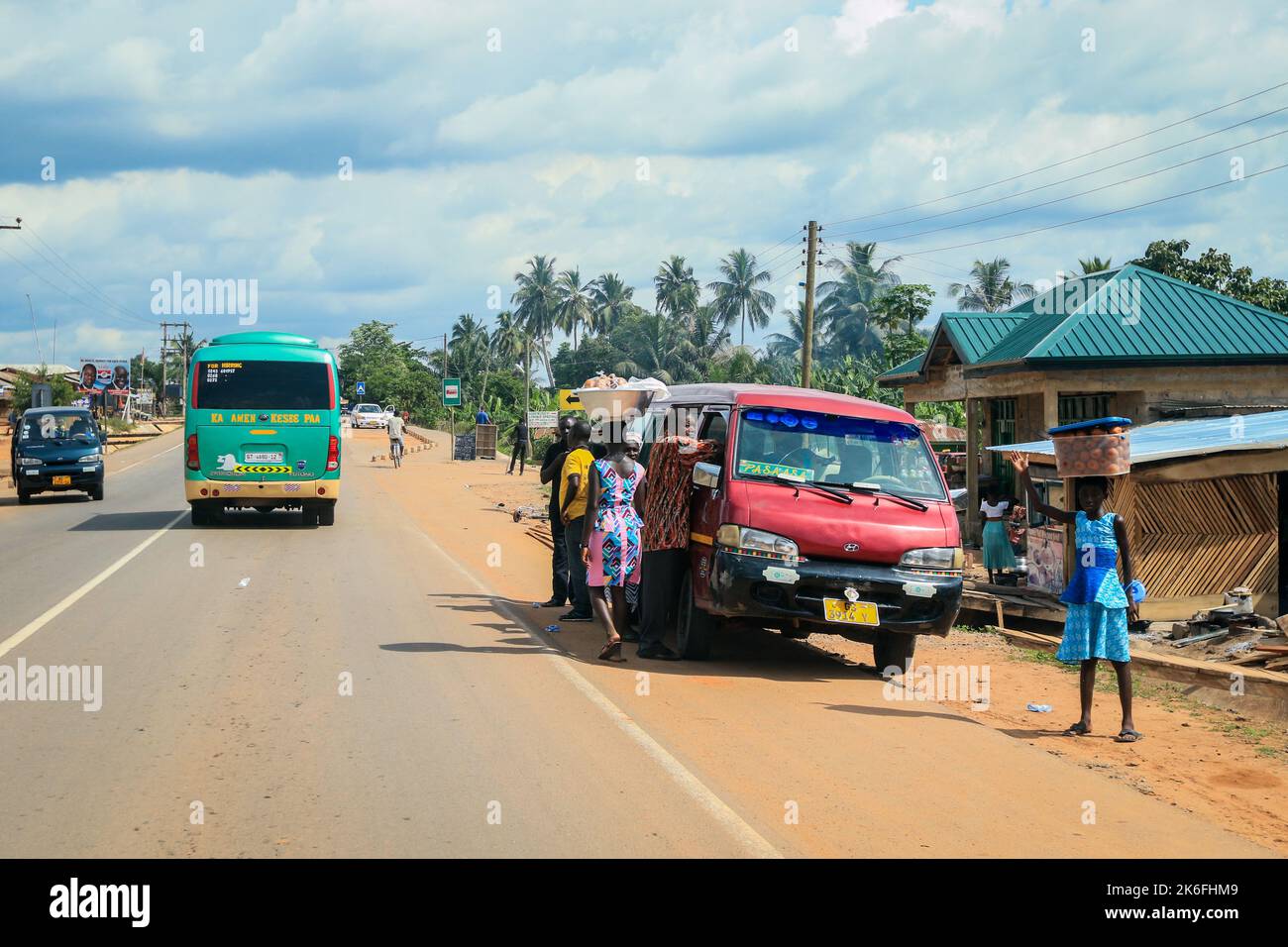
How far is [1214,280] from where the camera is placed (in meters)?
40.3

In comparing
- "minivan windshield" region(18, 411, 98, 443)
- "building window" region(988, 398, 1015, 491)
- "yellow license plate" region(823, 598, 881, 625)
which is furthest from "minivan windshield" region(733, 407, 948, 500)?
"minivan windshield" region(18, 411, 98, 443)

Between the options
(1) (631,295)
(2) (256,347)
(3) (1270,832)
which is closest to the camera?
(3) (1270,832)

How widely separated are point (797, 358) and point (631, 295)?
16707 millimetres

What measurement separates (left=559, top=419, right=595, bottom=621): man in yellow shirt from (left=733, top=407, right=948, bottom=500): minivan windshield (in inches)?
56.0

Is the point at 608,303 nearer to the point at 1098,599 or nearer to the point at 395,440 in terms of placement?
the point at 395,440

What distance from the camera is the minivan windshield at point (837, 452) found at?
9734 mm

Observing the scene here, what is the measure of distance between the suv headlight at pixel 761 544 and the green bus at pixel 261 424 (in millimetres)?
12253

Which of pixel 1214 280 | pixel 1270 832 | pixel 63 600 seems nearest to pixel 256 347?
pixel 63 600

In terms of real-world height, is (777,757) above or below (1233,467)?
below

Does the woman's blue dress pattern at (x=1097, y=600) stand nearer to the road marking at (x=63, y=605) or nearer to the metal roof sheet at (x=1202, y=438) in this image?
the metal roof sheet at (x=1202, y=438)

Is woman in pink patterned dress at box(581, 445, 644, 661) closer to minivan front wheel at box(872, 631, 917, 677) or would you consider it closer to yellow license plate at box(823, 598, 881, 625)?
yellow license plate at box(823, 598, 881, 625)

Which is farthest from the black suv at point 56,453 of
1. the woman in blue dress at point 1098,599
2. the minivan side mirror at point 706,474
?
the woman in blue dress at point 1098,599

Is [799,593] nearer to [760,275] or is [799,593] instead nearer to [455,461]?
[455,461]

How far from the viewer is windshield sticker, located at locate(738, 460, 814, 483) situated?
963cm
